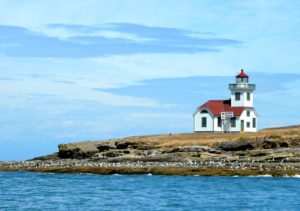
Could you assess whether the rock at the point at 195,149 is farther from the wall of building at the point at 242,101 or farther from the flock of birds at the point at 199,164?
the wall of building at the point at 242,101

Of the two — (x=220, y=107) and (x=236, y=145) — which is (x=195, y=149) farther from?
(x=220, y=107)

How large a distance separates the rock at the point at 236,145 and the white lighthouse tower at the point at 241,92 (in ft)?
59.7

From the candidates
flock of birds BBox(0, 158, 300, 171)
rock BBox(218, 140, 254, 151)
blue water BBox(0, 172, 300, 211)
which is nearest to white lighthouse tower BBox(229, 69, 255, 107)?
rock BBox(218, 140, 254, 151)

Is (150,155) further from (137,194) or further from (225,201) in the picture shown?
(225,201)

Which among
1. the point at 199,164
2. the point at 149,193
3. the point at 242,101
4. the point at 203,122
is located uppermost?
the point at 242,101

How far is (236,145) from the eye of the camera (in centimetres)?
9544

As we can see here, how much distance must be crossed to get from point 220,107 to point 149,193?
52.0 metres

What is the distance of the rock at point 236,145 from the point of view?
9488cm

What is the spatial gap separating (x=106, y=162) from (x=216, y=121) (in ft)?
85.0

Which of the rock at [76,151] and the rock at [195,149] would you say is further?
the rock at [76,151]

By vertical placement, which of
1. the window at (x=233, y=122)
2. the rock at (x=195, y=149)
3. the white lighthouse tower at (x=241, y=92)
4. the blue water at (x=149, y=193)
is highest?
the white lighthouse tower at (x=241, y=92)

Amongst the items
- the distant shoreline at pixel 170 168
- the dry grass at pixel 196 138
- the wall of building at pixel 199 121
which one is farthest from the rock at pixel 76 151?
the wall of building at pixel 199 121

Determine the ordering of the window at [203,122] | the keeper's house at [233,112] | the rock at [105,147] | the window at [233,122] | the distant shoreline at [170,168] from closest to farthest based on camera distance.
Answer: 1. the distant shoreline at [170,168]
2. the rock at [105,147]
3. the keeper's house at [233,112]
4. the window at [233,122]
5. the window at [203,122]

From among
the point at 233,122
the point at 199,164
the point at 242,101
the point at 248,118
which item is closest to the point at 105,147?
the point at 233,122
